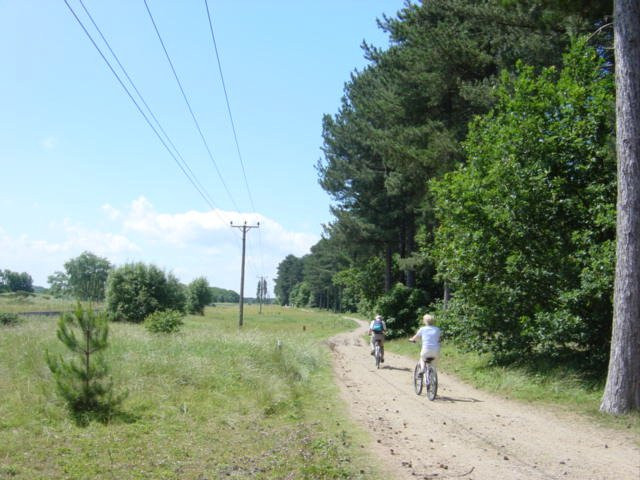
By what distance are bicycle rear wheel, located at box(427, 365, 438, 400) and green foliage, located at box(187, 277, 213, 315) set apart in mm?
71300

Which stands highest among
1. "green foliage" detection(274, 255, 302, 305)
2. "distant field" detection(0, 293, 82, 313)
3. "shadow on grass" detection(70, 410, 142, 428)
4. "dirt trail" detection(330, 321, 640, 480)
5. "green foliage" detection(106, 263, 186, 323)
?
"green foliage" detection(274, 255, 302, 305)

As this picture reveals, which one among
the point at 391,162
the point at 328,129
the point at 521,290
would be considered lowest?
the point at 521,290

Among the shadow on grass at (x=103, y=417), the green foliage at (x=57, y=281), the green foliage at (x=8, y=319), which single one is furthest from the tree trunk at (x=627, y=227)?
the green foliage at (x=57, y=281)

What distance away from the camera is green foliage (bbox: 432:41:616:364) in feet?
40.4

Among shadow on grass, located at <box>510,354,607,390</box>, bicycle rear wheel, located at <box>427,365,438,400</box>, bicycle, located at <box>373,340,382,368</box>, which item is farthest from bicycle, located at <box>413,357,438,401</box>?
bicycle, located at <box>373,340,382,368</box>

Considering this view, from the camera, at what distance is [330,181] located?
3881 cm

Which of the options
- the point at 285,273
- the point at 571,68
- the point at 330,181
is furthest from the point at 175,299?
the point at 285,273

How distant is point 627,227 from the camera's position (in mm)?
9734

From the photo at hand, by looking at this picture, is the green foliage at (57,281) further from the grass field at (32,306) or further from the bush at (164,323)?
the bush at (164,323)

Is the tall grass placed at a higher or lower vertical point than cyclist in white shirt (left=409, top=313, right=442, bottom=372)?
lower

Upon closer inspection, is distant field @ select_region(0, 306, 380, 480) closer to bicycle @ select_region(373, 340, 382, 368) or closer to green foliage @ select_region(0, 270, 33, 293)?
bicycle @ select_region(373, 340, 382, 368)

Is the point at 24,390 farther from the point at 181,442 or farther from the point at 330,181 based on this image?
the point at 330,181

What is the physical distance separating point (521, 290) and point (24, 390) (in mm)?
11955

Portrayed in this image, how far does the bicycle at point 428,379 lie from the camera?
11.8 m
